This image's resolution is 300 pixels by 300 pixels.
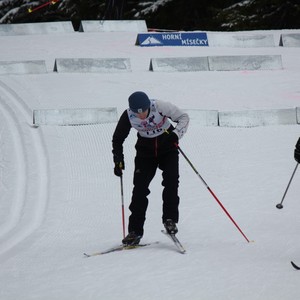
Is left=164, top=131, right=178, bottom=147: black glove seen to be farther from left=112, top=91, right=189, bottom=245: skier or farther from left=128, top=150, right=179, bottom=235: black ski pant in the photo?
left=128, top=150, right=179, bottom=235: black ski pant

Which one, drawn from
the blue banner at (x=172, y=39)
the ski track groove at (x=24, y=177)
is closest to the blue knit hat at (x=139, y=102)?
the ski track groove at (x=24, y=177)

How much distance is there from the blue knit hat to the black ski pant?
0.48 meters

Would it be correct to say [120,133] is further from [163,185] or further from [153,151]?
[163,185]

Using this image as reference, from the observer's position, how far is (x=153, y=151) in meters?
6.05

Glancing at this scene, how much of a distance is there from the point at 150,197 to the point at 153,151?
85.6 inches

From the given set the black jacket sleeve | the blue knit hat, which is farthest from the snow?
the blue knit hat

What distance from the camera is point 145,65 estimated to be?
1402cm

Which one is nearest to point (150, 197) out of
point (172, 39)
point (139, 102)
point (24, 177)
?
point (24, 177)

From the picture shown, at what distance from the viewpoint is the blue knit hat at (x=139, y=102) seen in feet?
18.9

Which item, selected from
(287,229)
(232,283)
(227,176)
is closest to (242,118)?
(227,176)

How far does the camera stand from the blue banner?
52.1 ft

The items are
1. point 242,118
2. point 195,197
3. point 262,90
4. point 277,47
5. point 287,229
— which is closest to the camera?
point 287,229

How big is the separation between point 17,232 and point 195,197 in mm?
1957

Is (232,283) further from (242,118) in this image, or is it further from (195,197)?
(242,118)
